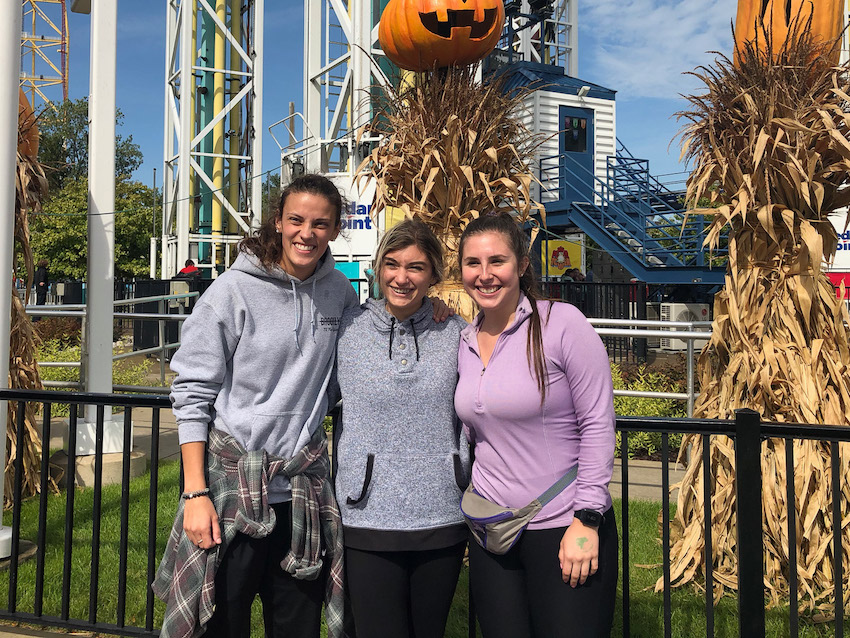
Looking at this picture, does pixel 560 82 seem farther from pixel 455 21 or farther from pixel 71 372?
pixel 455 21

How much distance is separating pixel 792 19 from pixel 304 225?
8.98 feet

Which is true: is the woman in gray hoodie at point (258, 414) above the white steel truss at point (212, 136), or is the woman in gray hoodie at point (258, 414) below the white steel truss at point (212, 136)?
below

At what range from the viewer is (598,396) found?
2006mm

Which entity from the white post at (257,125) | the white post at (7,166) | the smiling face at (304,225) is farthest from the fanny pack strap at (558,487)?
the white post at (257,125)

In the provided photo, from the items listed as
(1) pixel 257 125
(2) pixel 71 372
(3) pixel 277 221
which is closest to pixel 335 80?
(1) pixel 257 125

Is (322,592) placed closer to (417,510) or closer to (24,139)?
(417,510)

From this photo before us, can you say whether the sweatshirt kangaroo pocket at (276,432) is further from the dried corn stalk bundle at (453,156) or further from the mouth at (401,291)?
the dried corn stalk bundle at (453,156)

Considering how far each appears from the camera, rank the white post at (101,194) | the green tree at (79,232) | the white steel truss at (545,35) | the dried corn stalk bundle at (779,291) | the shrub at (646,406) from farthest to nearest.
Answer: the green tree at (79,232) → the white steel truss at (545,35) → the shrub at (646,406) → the white post at (101,194) → the dried corn stalk bundle at (779,291)

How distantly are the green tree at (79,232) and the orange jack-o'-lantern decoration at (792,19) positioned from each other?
27211mm

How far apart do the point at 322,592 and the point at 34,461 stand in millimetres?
3855

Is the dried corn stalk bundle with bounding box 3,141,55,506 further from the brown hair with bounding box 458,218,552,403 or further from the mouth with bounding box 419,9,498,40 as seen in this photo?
the brown hair with bounding box 458,218,552,403

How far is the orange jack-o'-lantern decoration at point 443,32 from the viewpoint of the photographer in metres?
4.05

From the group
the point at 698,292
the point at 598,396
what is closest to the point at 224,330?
the point at 598,396

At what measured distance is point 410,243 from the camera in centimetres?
221
